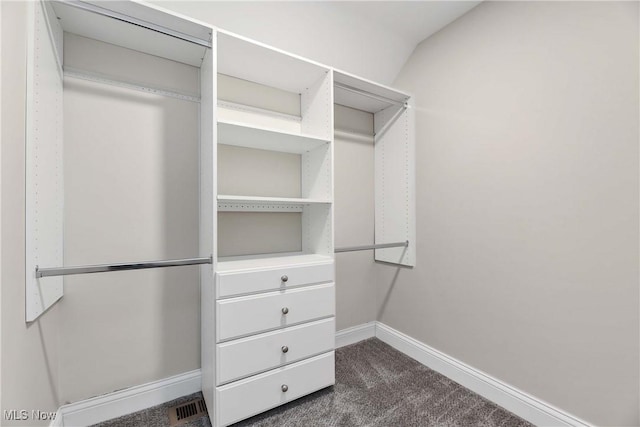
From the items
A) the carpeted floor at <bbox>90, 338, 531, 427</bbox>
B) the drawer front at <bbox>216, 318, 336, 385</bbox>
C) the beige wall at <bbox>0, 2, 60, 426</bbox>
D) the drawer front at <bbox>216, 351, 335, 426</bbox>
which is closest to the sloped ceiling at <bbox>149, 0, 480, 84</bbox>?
the beige wall at <bbox>0, 2, 60, 426</bbox>

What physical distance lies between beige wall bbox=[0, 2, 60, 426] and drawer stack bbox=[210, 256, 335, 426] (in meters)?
0.67

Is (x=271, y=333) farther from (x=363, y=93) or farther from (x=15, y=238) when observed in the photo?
(x=363, y=93)

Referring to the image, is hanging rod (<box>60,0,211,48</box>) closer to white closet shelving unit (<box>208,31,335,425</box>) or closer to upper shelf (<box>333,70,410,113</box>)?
white closet shelving unit (<box>208,31,335,425</box>)

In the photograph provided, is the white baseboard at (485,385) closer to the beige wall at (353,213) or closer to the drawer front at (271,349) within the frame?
the beige wall at (353,213)

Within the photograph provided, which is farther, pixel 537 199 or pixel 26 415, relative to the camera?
pixel 537 199

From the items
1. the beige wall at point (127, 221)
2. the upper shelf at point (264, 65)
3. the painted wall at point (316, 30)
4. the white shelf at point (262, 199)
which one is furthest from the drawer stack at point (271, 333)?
the painted wall at point (316, 30)

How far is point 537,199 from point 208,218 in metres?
1.76

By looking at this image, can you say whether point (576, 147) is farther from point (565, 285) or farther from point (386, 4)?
point (386, 4)

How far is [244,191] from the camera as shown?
180 cm

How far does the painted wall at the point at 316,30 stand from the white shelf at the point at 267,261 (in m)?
1.37

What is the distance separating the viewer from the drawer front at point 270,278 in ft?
4.29

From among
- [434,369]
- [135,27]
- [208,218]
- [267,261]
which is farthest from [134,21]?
[434,369]

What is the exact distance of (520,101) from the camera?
1.49 meters

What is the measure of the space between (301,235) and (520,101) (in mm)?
1588
